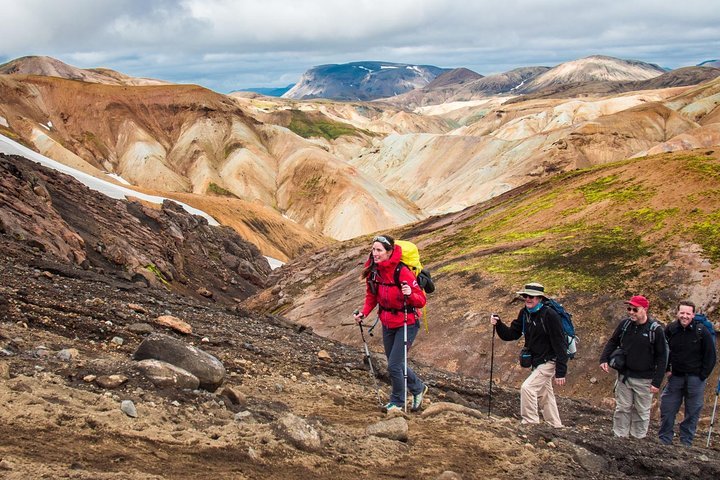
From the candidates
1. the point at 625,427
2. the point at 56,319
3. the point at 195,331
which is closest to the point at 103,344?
the point at 56,319

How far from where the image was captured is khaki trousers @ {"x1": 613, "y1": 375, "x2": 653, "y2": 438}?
9539 mm

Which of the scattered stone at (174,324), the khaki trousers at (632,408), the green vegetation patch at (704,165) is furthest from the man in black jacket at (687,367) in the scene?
the green vegetation patch at (704,165)

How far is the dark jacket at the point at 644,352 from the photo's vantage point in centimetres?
916

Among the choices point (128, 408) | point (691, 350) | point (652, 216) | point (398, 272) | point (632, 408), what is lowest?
point (632, 408)

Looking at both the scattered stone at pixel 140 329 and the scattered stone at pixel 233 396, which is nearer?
the scattered stone at pixel 233 396

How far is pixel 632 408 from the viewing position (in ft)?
32.3

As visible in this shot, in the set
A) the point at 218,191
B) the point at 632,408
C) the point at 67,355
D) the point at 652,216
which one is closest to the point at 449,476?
the point at 67,355

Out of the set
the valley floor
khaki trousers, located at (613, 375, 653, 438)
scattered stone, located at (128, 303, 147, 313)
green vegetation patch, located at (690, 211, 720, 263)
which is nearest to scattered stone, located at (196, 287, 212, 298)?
scattered stone, located at (128, 303, 147, 313)

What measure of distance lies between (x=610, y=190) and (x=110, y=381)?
21.0 m

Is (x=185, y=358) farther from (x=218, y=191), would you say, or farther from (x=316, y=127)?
(x=316, y=127)

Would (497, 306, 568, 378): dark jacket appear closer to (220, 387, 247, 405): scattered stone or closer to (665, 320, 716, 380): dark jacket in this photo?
(665, 320, 716, 380): dark jacket

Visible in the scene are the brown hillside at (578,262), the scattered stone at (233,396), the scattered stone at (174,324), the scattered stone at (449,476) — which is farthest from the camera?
the brown hillside at (578,262)

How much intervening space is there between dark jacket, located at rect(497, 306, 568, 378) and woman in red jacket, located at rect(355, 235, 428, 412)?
137 cm

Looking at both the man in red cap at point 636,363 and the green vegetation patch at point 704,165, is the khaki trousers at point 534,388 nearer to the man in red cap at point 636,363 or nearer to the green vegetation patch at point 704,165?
the man in red cap at point 636,363
